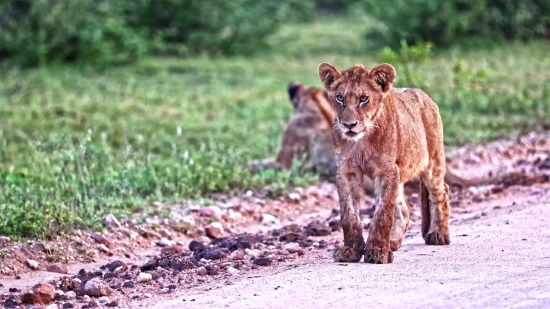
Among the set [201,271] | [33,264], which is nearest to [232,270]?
[201,271]

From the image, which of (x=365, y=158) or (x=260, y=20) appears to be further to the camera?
(x=260, y=20)

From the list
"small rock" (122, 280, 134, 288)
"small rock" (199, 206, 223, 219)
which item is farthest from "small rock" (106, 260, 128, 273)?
"small rock" (199, 206, 223, 219)

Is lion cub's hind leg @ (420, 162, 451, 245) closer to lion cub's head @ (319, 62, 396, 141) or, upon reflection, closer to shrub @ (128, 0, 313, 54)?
lion cub's head @ (319, 62, 396, 141)

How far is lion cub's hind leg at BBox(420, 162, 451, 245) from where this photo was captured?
650 centimetres

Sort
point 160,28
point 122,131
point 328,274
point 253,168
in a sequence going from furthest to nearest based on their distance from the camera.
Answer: point 160,28, point 122,131, point 253,168, point 328,274

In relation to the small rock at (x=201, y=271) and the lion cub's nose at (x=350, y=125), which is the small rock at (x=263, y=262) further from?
the lion cub's nose at (x=350, y=125)

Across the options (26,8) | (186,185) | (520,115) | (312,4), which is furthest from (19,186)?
(312,4)

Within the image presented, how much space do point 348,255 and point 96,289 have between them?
53.9 inches

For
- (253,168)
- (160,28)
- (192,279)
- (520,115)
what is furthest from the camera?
(160,28)

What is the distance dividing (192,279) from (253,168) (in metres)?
3.95

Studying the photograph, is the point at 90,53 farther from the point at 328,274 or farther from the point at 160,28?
the point at 328,274

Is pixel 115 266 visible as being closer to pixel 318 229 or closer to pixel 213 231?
pixel 213 231

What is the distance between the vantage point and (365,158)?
5.98 metres

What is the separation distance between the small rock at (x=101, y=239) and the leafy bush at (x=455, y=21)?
11.1m
